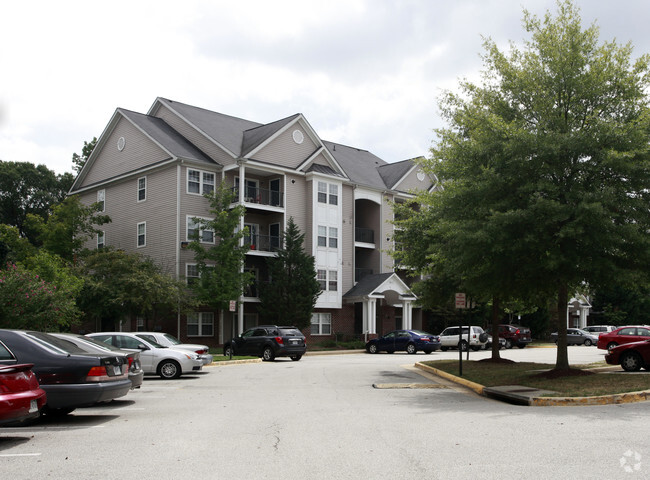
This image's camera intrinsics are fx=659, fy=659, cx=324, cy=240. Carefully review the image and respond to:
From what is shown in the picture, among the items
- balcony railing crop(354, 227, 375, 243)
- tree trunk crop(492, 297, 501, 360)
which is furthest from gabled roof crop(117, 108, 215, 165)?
tree trunk crop(492, 297, 501, 360)

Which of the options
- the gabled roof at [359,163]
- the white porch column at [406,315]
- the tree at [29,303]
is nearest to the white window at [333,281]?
the white porch column at [406,315]

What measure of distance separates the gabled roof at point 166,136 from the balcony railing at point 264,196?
290 cm

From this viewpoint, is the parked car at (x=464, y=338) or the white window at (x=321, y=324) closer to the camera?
the parked car at (x=464, y=338)

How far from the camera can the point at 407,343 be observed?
36312 mm

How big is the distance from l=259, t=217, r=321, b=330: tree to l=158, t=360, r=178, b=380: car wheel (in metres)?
17.3

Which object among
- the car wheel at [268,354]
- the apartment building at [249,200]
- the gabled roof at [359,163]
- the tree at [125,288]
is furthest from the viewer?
the gabled roof at [359,163]

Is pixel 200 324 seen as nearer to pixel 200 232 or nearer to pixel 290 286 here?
pixel 200 232

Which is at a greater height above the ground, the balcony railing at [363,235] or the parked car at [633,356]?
the balcony railing at [363,235]

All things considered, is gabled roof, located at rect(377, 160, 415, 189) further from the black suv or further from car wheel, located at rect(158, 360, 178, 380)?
car wheel, located at rect(158, 360, 178, 380)

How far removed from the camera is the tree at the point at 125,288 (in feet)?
103

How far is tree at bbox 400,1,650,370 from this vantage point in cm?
1594

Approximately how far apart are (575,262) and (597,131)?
3343 millimetres

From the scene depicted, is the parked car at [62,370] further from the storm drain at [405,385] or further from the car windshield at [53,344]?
the storm drain at [405,385]

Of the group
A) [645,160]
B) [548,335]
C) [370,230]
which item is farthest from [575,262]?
[548,335]
